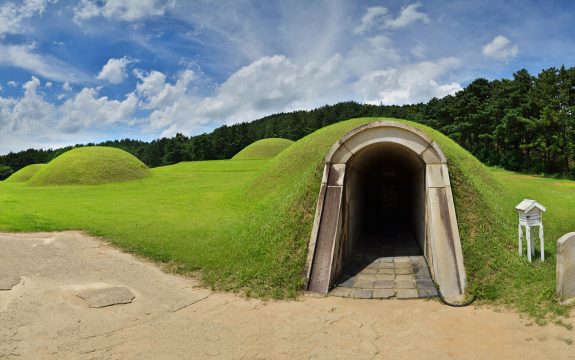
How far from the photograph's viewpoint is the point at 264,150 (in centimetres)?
6906

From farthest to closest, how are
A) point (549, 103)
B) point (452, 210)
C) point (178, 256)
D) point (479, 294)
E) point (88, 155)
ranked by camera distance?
point (88, 155), point (549, 103), point (178, 256), point (452, 210), point (479, 294)

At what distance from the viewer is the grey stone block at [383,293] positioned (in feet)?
24.7

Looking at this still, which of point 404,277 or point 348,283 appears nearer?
point 348,283

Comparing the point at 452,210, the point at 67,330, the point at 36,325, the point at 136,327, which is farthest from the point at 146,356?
the point at 452,210

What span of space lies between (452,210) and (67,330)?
25.3 ft

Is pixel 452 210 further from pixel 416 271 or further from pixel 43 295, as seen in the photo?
pixel 43 295

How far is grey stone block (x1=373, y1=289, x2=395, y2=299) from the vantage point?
7527 millimetres

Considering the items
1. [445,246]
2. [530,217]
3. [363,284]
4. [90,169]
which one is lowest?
[363,284]

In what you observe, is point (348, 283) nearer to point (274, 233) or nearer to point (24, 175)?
point (274, 233)

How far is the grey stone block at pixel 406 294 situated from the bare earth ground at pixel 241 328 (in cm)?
18

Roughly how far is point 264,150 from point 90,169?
3592cm

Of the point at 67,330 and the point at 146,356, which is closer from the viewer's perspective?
the point at 146,356

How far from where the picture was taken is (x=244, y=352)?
5656 mm

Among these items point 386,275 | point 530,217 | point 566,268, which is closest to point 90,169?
point 386,275
